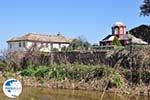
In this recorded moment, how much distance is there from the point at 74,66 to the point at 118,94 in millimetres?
6228

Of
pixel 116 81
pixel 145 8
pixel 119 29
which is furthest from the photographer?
pixel 119 29

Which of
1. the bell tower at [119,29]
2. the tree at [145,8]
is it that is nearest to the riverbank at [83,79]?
the tree at [145,8]

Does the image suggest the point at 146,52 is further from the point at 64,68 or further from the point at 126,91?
the point at 64,68

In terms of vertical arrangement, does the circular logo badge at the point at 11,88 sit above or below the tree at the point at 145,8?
below

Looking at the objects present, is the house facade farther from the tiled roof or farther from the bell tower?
the bell tower

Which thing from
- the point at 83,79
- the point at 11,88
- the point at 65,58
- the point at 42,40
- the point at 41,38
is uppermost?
the point at 41,38

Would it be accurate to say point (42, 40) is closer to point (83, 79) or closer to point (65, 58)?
point (65, 58)

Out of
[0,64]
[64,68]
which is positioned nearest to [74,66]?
[64,68]

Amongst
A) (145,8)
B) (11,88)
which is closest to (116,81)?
(11,88)

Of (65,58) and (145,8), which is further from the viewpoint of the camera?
(145,8)

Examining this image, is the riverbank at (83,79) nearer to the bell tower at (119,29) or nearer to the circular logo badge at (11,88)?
the circular logo badge at (11,88)

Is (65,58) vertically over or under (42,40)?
under

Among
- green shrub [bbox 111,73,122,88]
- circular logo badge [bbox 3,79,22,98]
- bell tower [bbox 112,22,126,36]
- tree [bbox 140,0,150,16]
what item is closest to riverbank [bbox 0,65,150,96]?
green shrub [bbox 111,73,122,88]

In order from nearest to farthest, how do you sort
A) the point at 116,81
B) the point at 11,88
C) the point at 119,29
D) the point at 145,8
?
1. the point at 11,88
2. the point at 116,81
3. the point at 145,8
4. the point at 119,29
